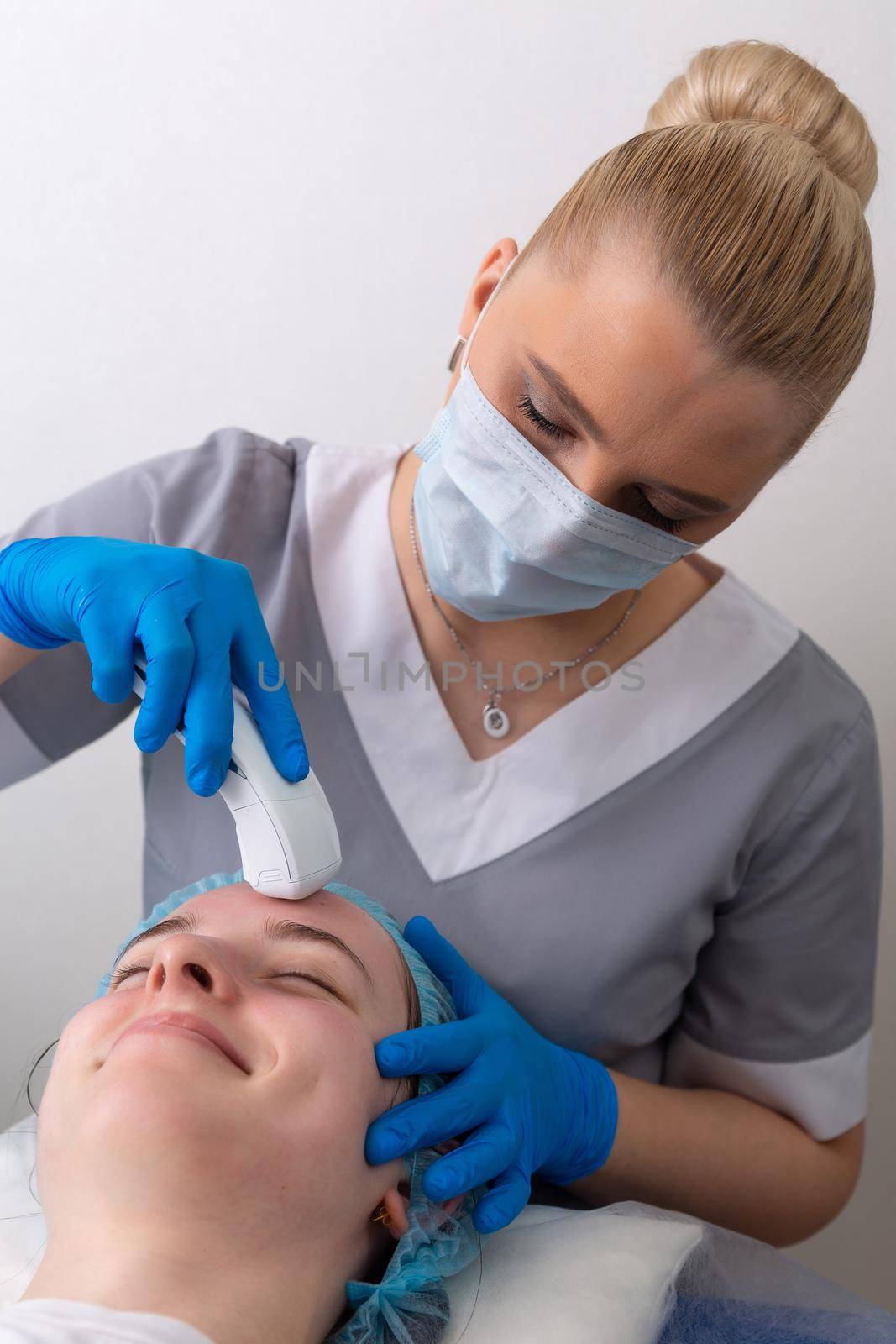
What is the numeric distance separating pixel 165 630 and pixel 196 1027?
36cm

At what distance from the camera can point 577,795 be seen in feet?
4.38

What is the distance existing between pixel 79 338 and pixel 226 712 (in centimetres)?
90

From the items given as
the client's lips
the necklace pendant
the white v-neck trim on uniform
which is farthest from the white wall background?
the client's lips

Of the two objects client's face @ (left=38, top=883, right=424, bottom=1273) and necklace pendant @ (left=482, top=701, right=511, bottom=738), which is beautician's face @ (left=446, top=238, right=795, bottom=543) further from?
client's face @ (left=38, top=883, right=424, bottom=1273)

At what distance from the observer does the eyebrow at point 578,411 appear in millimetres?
1050

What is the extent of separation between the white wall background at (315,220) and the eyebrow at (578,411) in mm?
664

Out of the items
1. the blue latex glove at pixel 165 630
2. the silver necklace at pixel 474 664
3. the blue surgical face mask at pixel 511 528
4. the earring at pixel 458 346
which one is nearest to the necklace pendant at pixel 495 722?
the silver necklace at pixel 474 664

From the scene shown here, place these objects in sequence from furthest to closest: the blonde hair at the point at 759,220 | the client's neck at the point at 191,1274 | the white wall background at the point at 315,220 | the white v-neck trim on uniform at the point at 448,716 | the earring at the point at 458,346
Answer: the white wall background at the point at 315,220 < the white v-neck trim on uniform at the point at 448,716 < the earring at the point at 458,346 < the blonde hair at the point at 759,220 < the client's neck at the point at 191,1274

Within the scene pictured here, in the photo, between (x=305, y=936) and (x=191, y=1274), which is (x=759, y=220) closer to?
(x=305, y=936)

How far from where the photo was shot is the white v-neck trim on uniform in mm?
1330

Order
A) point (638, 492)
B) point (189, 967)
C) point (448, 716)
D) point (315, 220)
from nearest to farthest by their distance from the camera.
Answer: point (189, 967)
point (638, 492)
point (448, 716)
point (315, 220)

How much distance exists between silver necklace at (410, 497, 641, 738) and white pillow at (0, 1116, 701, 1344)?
1.72 ft

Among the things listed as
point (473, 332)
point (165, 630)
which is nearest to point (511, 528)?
point (473, 332)

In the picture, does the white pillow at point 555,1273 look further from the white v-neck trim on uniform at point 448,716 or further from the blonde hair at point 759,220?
the blonde hair at point 759,220
